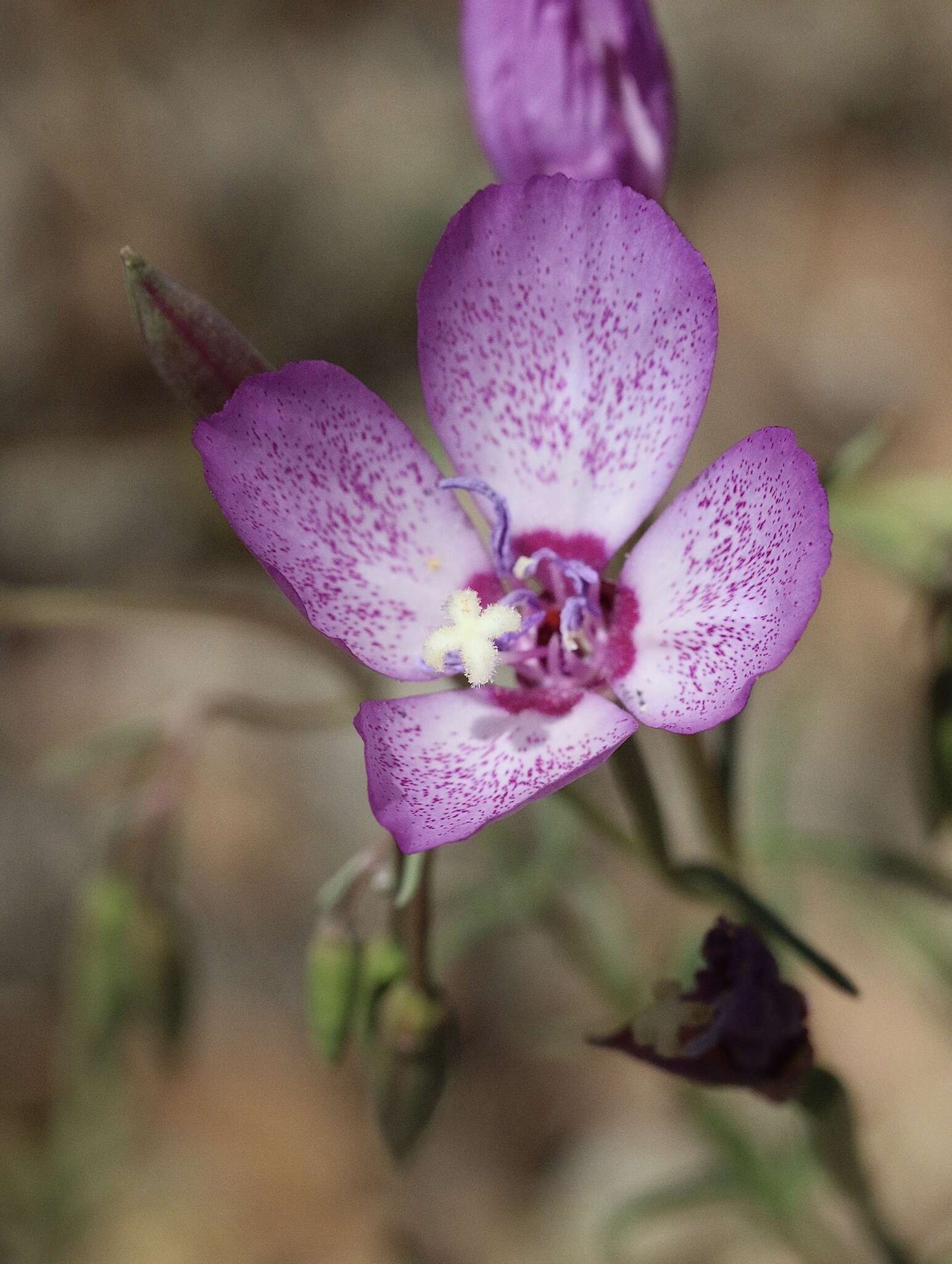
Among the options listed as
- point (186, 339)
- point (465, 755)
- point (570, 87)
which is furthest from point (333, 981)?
point (570, 87)

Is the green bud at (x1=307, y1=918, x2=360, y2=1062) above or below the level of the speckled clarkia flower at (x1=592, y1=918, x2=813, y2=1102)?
below

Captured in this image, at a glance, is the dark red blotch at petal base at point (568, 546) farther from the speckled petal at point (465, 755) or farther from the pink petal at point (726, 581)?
the speckled petal at point (465, 755)

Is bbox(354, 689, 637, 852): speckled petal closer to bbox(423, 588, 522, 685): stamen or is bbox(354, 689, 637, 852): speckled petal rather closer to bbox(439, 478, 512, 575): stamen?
bbox(423, 588, 522, 685): stamen

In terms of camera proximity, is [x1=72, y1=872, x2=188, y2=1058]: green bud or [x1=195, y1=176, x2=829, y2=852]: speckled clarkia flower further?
[x1=72, y1=872, x2=188, y2=1058]: green bud

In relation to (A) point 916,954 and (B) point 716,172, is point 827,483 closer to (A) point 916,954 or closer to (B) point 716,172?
(A) point 916,954

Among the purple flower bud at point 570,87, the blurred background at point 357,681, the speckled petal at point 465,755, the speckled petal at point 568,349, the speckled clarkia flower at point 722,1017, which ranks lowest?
the blurred background at point 357,681

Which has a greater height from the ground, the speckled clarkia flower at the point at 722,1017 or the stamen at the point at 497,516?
the stamen at the point at 497,516

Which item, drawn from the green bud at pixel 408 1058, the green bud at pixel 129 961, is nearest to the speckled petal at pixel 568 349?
the green bud at pixel 408 1058

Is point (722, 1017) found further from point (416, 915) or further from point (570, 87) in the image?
point (570, 87)

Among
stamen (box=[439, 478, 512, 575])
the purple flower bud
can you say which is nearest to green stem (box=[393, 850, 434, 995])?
stamen (box=[439, 478, 512, 575])
